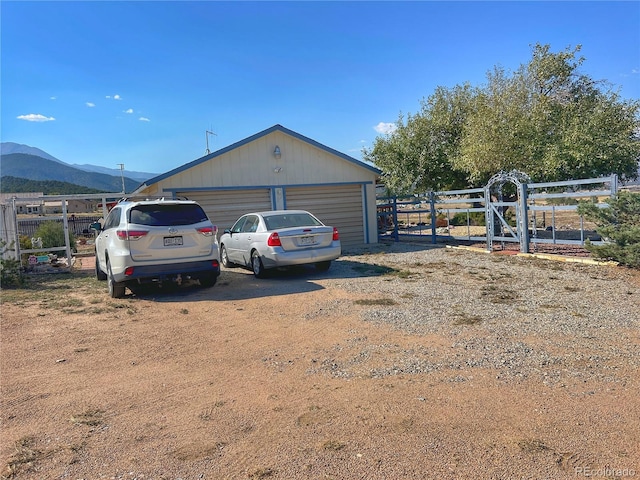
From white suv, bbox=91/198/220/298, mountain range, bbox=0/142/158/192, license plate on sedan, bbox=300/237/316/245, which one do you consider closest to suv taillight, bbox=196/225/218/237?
white suv, bbox=91/198/220/298

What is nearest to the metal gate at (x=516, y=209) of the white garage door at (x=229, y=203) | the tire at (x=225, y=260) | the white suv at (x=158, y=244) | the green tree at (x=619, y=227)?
the green tree at (x=619, y=227)

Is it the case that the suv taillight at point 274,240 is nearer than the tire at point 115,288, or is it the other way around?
the tire at point 115,288

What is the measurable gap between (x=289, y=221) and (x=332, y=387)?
23.2 ft

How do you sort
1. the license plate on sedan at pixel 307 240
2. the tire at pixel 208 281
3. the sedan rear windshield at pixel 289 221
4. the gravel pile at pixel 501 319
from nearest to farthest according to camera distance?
1. the gravel pile at pixel 501 319
2. the tire at pixel 208 281
3. the license plate on sedan at pixel 307 240
4. the sedan rear windshield at pixel 289 221

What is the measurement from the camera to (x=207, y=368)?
4840mm

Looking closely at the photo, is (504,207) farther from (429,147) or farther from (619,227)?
(619,227)

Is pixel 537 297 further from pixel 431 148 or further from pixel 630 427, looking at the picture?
pixel 431 148

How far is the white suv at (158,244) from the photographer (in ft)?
27.4

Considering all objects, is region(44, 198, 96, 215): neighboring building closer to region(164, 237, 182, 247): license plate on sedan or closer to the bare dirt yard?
region(164, 237, 182, 247): license plate on sedan

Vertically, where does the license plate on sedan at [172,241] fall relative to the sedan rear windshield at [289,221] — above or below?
below

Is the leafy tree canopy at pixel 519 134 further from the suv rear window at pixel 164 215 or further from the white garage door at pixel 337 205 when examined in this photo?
the suv rear window at pixel 164 215

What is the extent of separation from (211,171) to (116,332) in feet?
30.8

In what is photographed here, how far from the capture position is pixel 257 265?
1070 cm

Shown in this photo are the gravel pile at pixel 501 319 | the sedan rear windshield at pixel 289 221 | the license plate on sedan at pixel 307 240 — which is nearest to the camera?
the gravel pile at pixel 501 319
